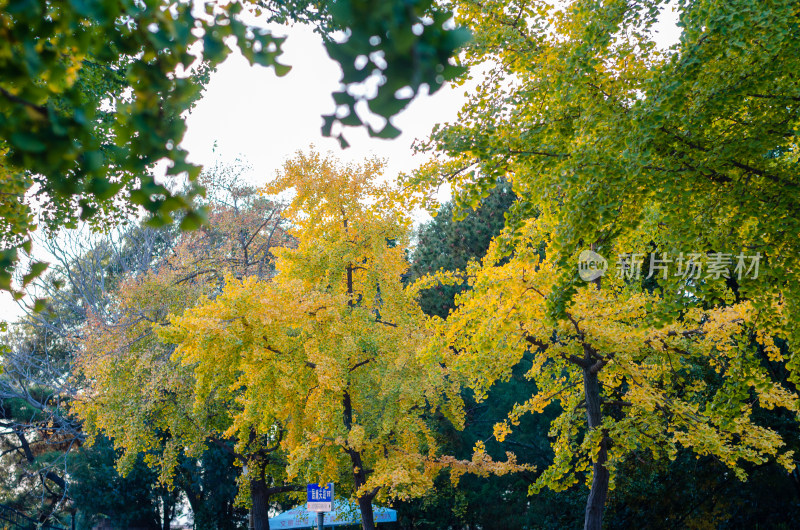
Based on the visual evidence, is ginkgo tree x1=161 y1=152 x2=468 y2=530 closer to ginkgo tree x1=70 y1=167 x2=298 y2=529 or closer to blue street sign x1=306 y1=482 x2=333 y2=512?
blue street sign x1=306 y1=482 x2=333 y2=512

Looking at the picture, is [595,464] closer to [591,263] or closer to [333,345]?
[591,263]

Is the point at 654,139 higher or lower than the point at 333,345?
higher

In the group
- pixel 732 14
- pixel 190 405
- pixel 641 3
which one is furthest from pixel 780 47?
pixel 190 405

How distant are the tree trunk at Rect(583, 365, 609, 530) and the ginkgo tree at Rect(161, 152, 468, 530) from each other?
2624mm

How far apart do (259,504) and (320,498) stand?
5359mm

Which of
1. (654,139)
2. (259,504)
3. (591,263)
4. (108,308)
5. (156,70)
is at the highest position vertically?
(108,308)

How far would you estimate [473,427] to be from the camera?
692 inches

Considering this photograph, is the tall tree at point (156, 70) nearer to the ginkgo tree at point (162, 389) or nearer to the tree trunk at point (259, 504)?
the ginkgo tree at point (162, 389)

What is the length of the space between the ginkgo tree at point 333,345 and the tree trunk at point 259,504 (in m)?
2.58

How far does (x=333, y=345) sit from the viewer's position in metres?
10.8

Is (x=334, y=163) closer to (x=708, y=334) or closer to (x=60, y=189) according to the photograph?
(x=708, y=334)

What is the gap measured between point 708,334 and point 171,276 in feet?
38.2

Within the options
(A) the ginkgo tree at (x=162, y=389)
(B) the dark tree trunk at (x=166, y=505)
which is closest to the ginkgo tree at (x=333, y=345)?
(A) the ginkgo tree at (x=162, y=389)

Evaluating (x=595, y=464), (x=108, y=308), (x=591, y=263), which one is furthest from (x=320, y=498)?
(x=108, y=308)
